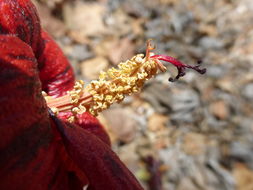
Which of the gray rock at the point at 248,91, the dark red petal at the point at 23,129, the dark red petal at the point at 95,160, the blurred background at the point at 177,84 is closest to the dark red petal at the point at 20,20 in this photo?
the dark red petal at the point at 23,129

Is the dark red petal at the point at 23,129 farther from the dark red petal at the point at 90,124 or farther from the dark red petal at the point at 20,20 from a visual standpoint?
the dark red petal at the point at 90,124

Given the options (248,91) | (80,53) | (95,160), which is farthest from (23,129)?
(248,91)

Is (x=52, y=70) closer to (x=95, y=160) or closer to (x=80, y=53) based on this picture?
(x=95, y=160)

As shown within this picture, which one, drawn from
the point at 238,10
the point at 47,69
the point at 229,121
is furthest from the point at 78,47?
the point at 47,69

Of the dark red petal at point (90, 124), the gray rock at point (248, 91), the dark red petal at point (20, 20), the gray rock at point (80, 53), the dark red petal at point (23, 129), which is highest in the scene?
the dark red petal at point (20, 20)

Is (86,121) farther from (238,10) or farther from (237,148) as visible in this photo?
(238,10)

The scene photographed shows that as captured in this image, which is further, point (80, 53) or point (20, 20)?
point (80, 53)
